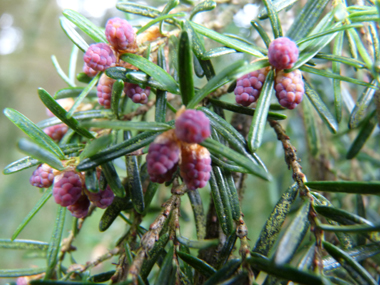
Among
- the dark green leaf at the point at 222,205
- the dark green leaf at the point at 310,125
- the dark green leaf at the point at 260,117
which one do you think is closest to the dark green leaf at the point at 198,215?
the dark green leaf at the point at 222,205

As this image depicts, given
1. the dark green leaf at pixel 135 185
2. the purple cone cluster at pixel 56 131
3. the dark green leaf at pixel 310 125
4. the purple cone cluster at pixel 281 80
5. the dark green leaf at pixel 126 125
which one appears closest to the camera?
the dark green leaf at pixel 126 125

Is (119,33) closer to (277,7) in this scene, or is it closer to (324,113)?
(277,7)

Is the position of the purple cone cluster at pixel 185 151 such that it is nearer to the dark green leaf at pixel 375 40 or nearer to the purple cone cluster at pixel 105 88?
the purple cone cluster at pixel 105 88

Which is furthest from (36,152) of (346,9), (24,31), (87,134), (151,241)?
(24,31)

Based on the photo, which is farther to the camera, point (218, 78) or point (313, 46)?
point (313, 46)

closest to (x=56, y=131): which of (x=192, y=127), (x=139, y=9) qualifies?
(x=139, y=9)
